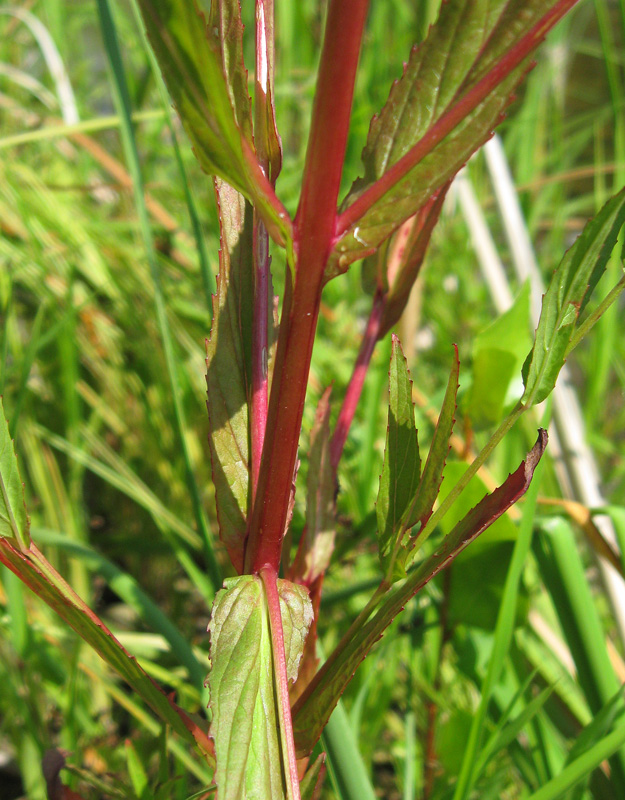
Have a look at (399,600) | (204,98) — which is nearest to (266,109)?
(204,98)

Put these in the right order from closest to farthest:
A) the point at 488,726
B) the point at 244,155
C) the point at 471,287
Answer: the point at 244,155 < the point at 488,726 < the point at 471,287

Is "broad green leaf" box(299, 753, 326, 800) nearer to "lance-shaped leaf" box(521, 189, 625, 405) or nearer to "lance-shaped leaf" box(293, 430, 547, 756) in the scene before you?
"lance-shaped leaf" box(293, 430, 547, 756)

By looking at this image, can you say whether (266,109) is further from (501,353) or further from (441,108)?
(501,353)

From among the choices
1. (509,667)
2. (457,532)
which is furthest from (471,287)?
(457,532)

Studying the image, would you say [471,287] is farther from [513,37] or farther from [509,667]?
[513,37]

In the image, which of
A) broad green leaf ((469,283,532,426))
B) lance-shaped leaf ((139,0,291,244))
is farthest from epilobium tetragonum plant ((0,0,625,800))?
broad green leaf ((469,283,532,426))

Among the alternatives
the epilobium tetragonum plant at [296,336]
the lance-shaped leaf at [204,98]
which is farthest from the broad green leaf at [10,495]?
the lance-shaped leaf at [204,98]

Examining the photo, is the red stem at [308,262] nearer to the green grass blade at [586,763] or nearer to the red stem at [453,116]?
the red stem at [453,116]
